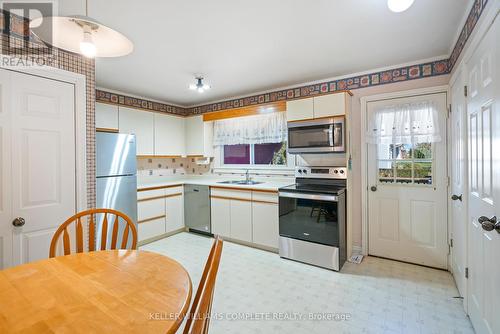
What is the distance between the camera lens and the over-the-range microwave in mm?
2834

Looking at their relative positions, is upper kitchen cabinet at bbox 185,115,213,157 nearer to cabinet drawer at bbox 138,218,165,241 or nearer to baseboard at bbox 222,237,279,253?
cabinet drawer at bbox 138,218,165,241

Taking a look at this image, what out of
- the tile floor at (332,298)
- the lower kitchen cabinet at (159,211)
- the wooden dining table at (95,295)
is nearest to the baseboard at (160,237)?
the lower kitchen cabinet at (159,211)

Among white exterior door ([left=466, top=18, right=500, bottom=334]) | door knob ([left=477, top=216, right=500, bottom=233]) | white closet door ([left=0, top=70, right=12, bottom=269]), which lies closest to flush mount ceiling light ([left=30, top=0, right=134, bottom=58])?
white closet door ([left=0, top=70, right=12, bottom=269])

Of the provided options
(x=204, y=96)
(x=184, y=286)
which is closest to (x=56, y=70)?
(x=184, y=286)

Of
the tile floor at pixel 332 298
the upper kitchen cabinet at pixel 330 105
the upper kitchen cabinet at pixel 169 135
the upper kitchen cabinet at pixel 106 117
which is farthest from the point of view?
the upper kitchen cabinet at pixel 169 135

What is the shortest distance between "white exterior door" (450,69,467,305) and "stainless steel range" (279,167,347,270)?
3.27 feet

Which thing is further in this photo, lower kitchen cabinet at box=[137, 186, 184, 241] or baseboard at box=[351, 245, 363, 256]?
lower kitchen cabinet at box=[137, 186, 184, 241]

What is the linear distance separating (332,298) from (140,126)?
3.44 m

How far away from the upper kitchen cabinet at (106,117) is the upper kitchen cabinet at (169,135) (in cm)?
65

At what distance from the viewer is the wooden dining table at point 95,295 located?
2.60 ft

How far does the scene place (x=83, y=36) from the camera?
1053 millimetres

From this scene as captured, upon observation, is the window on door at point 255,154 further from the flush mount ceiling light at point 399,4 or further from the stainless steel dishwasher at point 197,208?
the flush mount ceiling light at point 399,4

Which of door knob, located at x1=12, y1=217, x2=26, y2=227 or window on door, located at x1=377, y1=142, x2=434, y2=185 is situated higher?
window on door, located at x1=377, y1=142, x2=434, y2=185

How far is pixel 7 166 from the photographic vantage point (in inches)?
66.6
